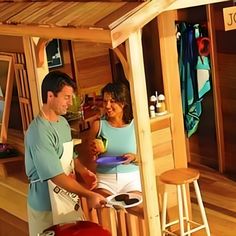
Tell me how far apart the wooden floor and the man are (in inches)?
60.0

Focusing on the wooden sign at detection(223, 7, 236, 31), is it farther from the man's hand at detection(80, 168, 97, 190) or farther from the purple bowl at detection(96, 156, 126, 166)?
the man's hand at detection(80, 168, 97, 190)

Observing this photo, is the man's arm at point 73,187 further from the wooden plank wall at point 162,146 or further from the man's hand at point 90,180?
the wooden plank wall at point 162,146

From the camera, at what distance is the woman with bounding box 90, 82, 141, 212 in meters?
4.46

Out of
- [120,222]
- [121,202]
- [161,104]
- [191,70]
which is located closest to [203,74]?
[191,70]

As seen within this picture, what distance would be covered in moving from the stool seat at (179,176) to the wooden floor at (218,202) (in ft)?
2.52

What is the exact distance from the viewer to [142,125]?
3344mm

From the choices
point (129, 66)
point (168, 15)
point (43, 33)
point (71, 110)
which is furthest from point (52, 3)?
point (71, 110)

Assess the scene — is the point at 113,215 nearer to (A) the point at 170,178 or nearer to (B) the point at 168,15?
(A) the point at 170,178

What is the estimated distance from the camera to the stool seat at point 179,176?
4285 millimetres

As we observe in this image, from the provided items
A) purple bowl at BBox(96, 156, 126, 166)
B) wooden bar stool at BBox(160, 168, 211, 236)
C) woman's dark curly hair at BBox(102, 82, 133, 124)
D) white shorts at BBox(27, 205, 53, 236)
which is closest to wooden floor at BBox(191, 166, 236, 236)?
wooden bar stool at BBox(160, 168, 211, 236)

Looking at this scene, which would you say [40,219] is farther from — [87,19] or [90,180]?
[87,19]

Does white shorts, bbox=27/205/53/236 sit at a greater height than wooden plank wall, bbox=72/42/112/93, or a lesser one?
lesser

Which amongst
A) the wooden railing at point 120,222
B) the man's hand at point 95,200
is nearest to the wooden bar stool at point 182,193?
the wooden railing at point 120,222

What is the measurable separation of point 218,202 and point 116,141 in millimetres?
1555
